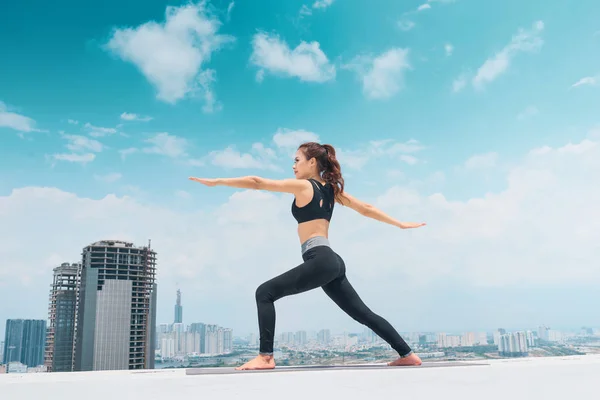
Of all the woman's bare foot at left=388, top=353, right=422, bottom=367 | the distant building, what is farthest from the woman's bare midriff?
the distant building

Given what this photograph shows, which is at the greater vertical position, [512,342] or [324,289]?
[324,289]

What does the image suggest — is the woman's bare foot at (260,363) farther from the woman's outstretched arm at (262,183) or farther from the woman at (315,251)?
the woman's outstretched arm at (262,183)

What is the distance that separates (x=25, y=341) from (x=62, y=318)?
29.3 metres

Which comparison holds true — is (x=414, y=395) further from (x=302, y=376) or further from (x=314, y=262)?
(x=314, y=262)

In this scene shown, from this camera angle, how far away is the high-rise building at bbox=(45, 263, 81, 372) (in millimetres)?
79875

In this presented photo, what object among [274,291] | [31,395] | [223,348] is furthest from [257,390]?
[223,348]

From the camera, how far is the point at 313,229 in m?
3.72

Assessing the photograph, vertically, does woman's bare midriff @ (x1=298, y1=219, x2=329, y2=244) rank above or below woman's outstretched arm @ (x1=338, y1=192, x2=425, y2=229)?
below

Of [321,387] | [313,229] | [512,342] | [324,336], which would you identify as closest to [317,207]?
A: [313,229]

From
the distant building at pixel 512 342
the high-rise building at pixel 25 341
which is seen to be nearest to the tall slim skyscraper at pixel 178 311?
the high-rise building at pixel 25 341

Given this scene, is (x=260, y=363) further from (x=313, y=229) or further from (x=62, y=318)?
(x=62, y=318)

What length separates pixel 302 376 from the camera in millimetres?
2117

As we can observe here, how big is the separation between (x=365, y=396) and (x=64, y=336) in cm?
9154

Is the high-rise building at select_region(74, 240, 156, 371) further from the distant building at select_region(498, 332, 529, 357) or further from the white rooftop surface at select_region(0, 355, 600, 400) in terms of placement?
the white rooftop surface at select_region(0, 355, 600, 400)
